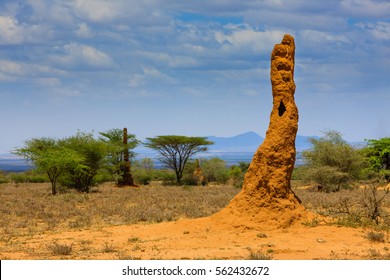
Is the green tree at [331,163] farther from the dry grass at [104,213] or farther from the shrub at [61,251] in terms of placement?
the shrub at [61,251]

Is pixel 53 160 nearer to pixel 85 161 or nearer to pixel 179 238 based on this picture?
pixel 85 161

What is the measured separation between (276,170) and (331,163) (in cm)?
2058

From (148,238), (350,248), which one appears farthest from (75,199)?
(350,248)

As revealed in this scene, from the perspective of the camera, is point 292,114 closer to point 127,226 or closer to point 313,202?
point 127,226

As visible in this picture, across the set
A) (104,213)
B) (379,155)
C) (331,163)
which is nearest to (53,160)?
(104,213)

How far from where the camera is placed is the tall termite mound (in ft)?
42.8

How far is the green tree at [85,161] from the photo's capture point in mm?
32072

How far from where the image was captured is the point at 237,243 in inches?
455

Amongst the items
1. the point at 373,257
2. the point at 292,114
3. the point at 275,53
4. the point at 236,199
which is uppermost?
the point at 275,53

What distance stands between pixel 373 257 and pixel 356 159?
2389cm

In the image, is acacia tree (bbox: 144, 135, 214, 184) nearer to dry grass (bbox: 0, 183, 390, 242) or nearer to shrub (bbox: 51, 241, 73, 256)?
dry grass (bbox: 0, 183, 390, 242)

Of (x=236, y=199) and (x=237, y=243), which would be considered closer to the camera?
(x=237, y=243)

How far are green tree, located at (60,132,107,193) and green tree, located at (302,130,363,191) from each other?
12.7 m

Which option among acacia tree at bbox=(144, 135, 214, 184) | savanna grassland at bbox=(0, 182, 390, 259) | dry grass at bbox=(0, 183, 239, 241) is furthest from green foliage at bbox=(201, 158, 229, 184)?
savanna grassland at bbox=(0, 182, 390, 259)
